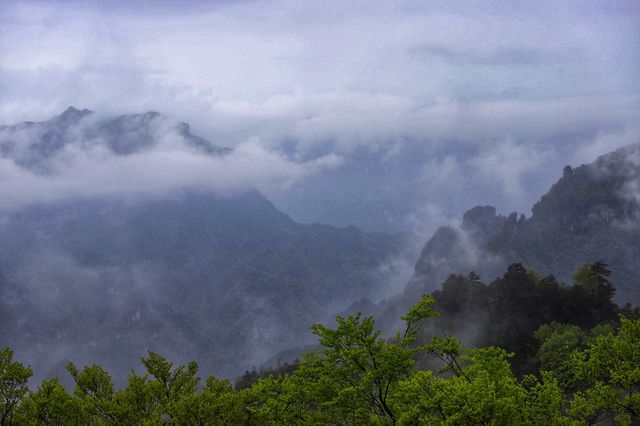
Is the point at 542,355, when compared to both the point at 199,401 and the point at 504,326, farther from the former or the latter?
the point at 199,401

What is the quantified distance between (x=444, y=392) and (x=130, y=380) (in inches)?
751

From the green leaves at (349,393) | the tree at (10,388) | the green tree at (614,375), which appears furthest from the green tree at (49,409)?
the green tree at (614,375)

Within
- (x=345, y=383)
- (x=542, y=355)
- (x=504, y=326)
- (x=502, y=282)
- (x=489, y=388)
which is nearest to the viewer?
(x=489, y=388)

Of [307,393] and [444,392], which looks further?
[307,393]

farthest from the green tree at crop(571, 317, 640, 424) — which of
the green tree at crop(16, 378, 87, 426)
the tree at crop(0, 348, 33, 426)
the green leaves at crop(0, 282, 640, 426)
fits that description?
the tree at crop(0, 348, 33, 426)

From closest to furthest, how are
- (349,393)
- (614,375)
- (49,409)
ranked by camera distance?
(614,375), (349,393), (49,409)

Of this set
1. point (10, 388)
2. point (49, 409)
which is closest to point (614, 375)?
point (49, 409)

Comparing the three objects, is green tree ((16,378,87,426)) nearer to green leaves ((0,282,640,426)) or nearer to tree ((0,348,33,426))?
green leaves ((0,282,640,426))

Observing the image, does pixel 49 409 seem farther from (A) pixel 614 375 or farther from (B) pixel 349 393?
(A) pixel 614 375

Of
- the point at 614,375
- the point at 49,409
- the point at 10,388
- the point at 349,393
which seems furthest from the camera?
the point at 49,409

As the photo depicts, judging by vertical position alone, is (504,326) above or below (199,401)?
below

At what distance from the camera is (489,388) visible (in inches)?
902

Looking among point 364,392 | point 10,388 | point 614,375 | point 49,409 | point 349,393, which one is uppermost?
point 614,375

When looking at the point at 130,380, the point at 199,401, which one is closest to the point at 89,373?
the point at 130,380
